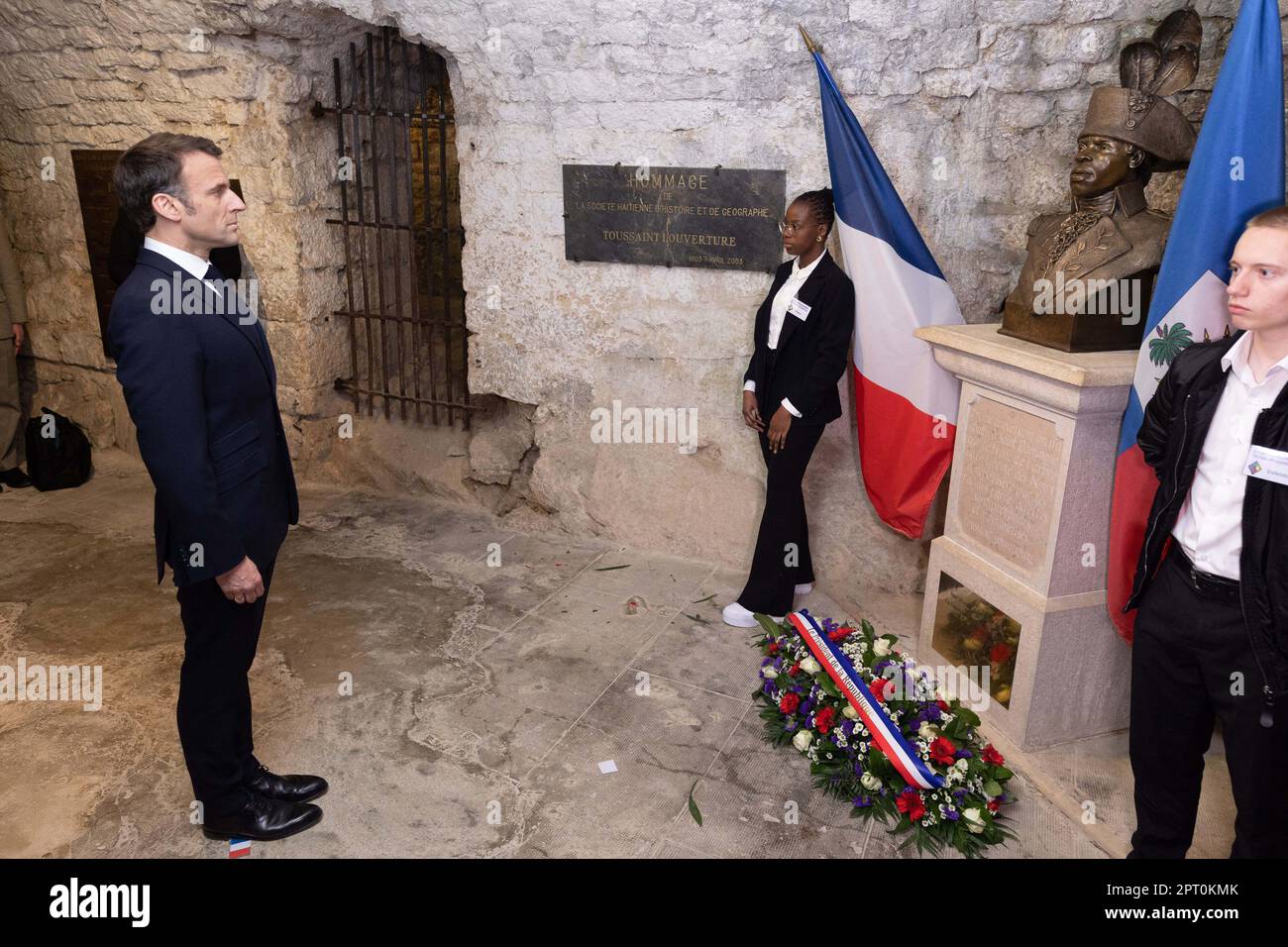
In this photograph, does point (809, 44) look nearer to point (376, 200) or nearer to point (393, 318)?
point (376, 200)

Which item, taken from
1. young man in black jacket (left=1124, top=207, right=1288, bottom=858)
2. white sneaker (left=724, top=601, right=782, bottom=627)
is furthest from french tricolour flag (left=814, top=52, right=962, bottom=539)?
young man in black jacket (left=1124, top=207, right=1288, bottom=858)

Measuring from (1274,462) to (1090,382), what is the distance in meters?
0.73

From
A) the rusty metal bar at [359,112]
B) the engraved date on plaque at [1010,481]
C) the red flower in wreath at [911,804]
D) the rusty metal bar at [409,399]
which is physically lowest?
the red flower in wreath at [911,804]

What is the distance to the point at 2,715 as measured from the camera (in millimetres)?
3529

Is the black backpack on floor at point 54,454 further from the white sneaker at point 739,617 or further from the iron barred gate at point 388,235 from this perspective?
the white sneaker at point 739,617

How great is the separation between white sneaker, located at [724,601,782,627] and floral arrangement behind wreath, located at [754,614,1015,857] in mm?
407

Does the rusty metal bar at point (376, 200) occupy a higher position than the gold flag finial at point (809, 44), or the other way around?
the gold flag finial at point (809, 44)

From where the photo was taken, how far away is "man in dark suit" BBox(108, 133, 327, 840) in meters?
2.35

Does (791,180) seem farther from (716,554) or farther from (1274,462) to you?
(1274,462)

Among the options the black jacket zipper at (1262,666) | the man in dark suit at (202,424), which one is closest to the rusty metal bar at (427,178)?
the man in dark suit at (202,424)

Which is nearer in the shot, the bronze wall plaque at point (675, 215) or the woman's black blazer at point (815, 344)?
the woman's black blazer at point (815, 344)

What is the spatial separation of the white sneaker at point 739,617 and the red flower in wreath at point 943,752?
1200 mm

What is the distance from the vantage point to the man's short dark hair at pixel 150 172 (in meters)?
2.38

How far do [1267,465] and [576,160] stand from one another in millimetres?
3321
